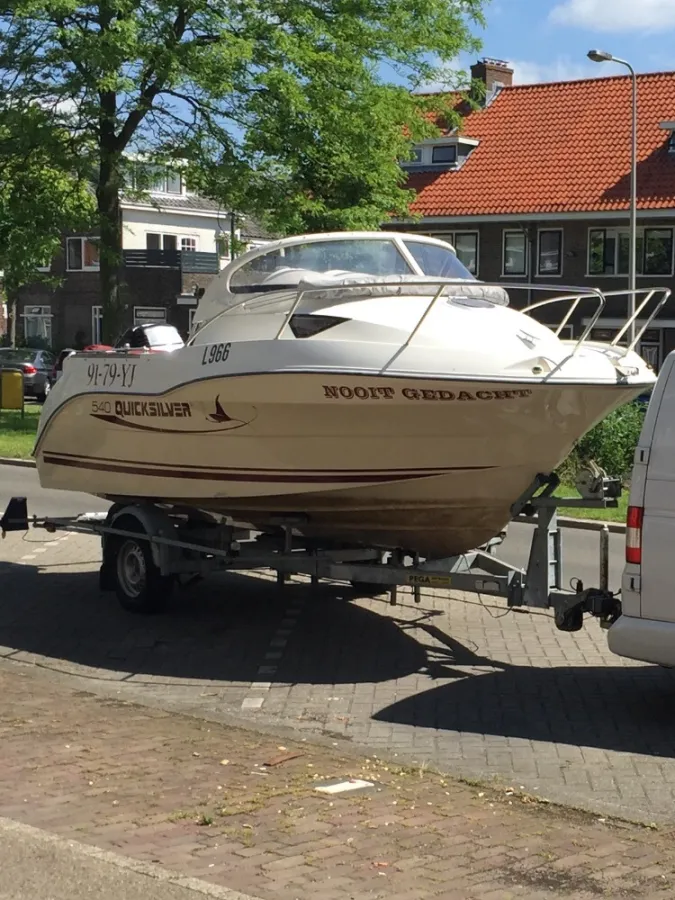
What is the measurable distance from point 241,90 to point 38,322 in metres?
34.2

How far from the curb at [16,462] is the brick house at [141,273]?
25.9 metres

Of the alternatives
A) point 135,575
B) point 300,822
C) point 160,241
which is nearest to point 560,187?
point 160,241

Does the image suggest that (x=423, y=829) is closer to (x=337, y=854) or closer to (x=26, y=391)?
(x=337, y=854)

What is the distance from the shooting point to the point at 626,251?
41906mm

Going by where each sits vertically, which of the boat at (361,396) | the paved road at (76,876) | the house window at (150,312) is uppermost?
the house window at (150,312)

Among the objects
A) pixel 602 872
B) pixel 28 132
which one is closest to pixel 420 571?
pixel 602 872

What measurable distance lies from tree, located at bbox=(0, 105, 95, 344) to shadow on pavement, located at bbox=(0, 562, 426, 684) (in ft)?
56.1

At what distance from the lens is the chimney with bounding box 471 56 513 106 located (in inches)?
1899

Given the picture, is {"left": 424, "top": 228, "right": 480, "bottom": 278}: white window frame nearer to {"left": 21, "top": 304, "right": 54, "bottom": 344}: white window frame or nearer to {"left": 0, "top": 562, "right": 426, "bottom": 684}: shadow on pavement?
{"left": 21, "top": 304, "right": 54, "bottom": 344}: white window frame

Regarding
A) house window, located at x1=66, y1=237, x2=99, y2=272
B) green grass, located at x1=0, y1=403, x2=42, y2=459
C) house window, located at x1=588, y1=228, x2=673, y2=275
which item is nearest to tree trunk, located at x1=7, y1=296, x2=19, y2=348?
house window, located at x1=66, y1=237, x2=99, y2=272

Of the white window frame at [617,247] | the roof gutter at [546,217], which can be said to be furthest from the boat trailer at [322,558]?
the white window frame at [617,247]

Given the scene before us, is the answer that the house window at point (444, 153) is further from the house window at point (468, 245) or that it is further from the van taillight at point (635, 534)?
the van taillight at point (635, 534)

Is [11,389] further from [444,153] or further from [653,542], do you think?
[444,153]

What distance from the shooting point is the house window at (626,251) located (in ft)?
135
